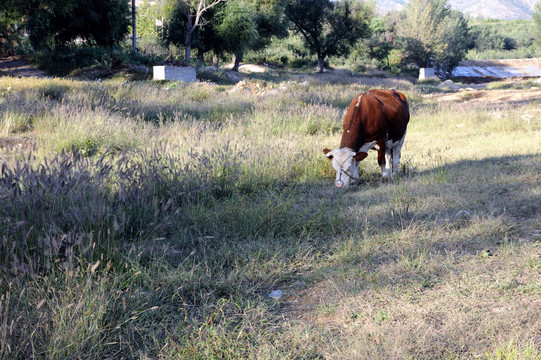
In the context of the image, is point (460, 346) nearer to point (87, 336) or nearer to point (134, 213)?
point (87, 336)

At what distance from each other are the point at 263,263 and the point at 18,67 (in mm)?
31291

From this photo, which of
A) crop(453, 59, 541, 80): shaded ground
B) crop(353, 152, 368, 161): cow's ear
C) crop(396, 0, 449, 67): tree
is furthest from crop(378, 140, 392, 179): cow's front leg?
crop(453, 59, 541, 80): shaded ground

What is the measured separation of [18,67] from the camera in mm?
29141

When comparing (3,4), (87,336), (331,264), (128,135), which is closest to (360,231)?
(331,264)

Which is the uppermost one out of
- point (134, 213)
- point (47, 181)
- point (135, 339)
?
point (47, 181)

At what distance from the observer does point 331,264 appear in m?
3.88

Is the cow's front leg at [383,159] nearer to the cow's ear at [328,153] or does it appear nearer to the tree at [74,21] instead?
the cow's ear at [328,153]

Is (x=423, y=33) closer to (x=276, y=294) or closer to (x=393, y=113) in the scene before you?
(x=393, y=113)

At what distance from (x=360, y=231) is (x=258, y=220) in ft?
3.47

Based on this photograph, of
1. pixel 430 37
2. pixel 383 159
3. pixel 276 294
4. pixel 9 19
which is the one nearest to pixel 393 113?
pixel 383 159

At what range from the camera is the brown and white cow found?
6.65 meters

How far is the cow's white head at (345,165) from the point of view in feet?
21.5

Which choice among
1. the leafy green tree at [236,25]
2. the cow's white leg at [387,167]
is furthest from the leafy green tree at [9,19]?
the cow's white leg at [387,167]

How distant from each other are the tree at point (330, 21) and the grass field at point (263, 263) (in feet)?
136
